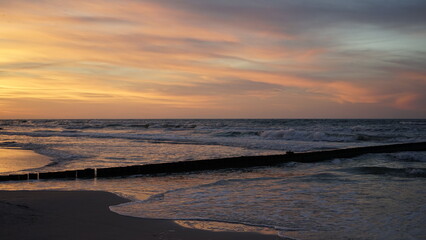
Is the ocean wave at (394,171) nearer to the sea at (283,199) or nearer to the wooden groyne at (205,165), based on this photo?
the sea at (283,199)

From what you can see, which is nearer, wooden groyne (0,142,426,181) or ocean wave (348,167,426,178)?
wooden groyne (0,142,426,181)

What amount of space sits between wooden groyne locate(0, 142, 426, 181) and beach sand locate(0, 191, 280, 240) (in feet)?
11.3

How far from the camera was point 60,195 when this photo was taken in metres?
8.05

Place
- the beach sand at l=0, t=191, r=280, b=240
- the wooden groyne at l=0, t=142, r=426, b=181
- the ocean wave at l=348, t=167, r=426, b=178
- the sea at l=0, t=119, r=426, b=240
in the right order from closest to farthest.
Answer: the beach sand at l=0, t=191, r=280, b=240 < the sea at l=0, t=119, r=426, b=240 < the wooden groyne at l=0, t=142, r=426, b=181 < the ocean wave at l=348, t=167, r=426, b=178

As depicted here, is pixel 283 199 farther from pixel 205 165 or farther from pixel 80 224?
pixel 205 165

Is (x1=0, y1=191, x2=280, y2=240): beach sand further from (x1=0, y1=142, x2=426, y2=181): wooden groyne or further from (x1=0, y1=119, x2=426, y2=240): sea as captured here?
(x1=0, y1=142, x2=426, y2=181): wooden groyne

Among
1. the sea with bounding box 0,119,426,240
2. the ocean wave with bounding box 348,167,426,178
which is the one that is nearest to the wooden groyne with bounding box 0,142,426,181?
the sea with bounding box 0,119,426,240

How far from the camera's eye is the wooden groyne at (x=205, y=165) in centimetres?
1080

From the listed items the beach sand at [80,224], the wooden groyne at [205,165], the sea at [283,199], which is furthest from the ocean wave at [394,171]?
the beach sand at [80,224]

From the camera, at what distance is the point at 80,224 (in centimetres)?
571

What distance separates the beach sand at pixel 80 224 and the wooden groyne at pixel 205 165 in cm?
345

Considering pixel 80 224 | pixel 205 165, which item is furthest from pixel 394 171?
pixel 80 224

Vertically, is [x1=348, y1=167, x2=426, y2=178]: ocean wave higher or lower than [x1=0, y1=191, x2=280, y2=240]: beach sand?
higher

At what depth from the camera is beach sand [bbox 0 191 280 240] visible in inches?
203
